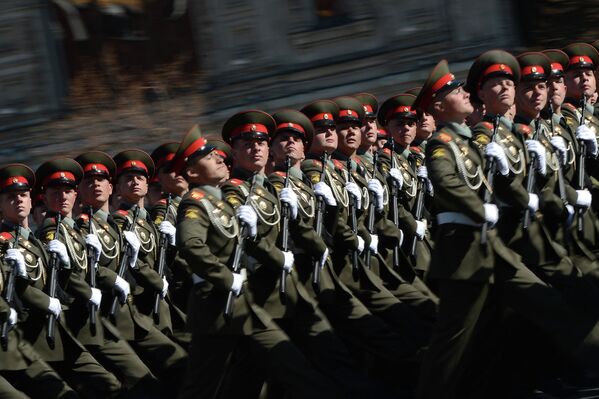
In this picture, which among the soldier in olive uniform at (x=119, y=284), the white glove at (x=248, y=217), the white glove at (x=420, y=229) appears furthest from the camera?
the white glove at (x=420, y=229)

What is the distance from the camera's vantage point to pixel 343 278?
8.59 meters

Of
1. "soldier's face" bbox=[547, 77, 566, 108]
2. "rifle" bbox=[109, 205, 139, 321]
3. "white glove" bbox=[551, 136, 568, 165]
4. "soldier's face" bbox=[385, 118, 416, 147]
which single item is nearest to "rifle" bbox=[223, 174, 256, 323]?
"white glove" bbox=[551, 136, 568, 165]

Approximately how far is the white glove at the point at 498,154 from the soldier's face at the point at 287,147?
57.5 inches

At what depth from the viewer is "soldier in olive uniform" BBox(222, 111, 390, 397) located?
7355 mm

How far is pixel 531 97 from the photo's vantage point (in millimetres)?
7691

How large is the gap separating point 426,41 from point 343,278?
615cm

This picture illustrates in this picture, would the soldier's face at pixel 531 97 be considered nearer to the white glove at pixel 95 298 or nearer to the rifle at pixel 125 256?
the white glove at pixel 95 298

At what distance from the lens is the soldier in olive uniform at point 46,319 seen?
807 centimetres

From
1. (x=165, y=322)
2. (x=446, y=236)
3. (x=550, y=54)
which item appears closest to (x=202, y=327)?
(x=446, y=236)

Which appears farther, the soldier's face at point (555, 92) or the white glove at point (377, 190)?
the white glove at point (377, 190)

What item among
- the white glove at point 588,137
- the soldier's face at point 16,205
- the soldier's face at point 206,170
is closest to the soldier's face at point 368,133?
the white glove at point 588,137

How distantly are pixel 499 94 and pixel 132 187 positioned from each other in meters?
3.24

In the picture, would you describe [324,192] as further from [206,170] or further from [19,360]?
[19,360]

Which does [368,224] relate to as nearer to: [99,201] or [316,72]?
[99,201]
